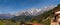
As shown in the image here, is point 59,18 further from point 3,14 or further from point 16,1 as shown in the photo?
point 3,14

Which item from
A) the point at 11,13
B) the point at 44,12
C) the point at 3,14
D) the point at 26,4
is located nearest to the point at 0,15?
the point at 3,14

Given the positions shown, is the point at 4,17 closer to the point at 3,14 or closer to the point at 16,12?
the point at 3,14

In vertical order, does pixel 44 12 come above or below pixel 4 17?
above

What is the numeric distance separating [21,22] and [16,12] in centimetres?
27

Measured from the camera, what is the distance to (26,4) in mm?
2836

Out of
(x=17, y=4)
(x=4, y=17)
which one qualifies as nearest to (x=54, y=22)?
(x=17, y=4)

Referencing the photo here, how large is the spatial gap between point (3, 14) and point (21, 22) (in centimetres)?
44

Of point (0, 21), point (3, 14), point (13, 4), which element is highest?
point (13, 4)

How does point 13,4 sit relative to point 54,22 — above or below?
above

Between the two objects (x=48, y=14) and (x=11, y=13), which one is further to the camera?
(x=11, y=13)

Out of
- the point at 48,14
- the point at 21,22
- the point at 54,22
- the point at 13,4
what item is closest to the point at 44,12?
the point at 48,14

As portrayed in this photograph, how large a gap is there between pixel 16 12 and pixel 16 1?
25 centimetres

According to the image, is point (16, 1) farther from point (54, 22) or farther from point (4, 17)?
point (54, 22)

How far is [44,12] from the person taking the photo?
8.97 feet
